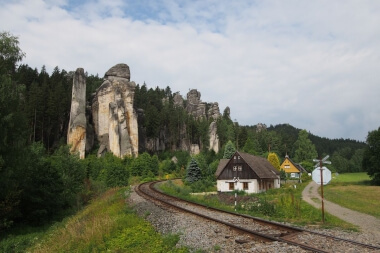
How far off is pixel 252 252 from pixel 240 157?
35.5 meters

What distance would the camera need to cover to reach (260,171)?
139 ft

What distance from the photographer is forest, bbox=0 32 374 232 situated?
17.7m

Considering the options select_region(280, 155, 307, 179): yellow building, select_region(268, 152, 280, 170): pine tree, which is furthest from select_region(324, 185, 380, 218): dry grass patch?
select_region(280, 155, 307, 179): yellow building

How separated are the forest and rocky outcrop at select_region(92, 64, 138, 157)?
4.36 metres

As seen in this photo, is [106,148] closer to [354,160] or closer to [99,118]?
[99,118]

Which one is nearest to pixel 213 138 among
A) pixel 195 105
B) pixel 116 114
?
pixel 195 105

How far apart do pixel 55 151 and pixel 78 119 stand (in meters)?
22.2

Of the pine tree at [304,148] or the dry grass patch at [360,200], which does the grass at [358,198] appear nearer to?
the dry grass patch at [360,200]

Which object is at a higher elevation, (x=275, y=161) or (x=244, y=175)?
(x=275, y=161)

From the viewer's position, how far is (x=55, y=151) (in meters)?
35.3

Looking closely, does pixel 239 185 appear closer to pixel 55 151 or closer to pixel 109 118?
pixel 55 151

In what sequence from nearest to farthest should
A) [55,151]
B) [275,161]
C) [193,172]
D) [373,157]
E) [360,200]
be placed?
[360,200]
[55,151]
[193,172]
[373,157]
[275,161]

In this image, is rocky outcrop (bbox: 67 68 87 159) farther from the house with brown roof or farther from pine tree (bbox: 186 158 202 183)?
the house with brown roof

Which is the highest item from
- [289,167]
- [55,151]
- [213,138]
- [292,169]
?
[213,138]
